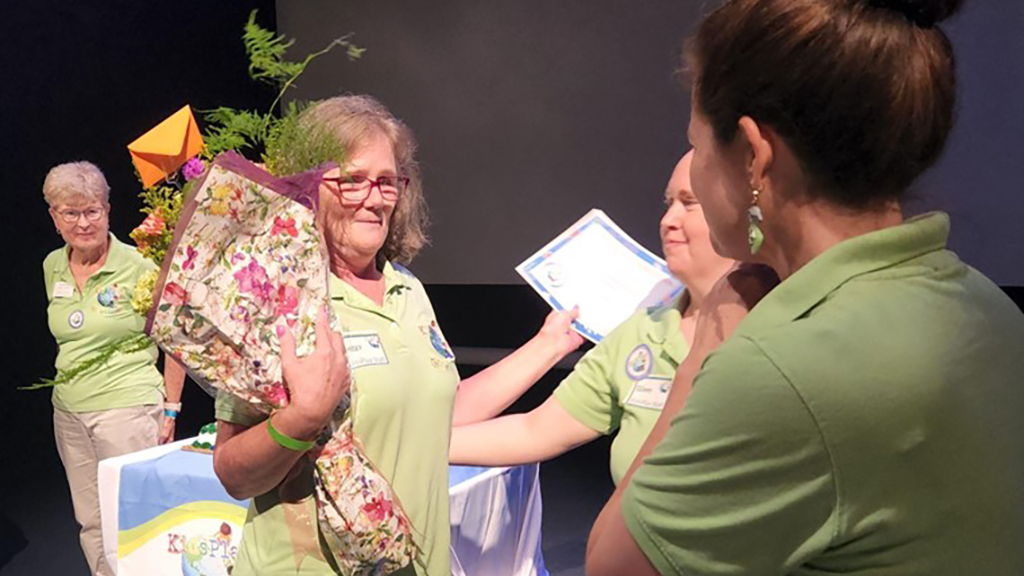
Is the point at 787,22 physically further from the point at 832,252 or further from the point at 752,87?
the point at 832,252

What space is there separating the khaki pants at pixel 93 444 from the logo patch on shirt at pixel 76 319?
36 cm

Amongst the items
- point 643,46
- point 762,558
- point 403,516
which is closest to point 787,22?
point 762,558

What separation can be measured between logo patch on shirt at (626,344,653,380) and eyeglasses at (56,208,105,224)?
9.32 ft

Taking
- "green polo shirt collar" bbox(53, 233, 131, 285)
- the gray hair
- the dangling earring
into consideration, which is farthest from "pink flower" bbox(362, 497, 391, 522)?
the gray hair

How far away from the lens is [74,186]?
3812 mm

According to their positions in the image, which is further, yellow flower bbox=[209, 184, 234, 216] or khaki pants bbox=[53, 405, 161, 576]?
khaki pants bbox=[53, 405, 161, 576]

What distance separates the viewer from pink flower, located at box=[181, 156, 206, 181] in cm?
142

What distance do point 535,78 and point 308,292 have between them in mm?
4550

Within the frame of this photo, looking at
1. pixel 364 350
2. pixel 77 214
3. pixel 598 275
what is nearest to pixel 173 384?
pixel 77 214

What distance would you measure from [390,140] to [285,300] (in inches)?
22.5

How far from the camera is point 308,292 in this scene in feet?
4.75

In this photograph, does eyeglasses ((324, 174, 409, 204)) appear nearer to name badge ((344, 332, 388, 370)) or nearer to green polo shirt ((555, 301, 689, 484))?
name badge ((344, 332, 388, 370))

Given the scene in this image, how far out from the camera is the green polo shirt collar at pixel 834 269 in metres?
0.76

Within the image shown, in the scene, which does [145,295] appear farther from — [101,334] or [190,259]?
[101,334]
